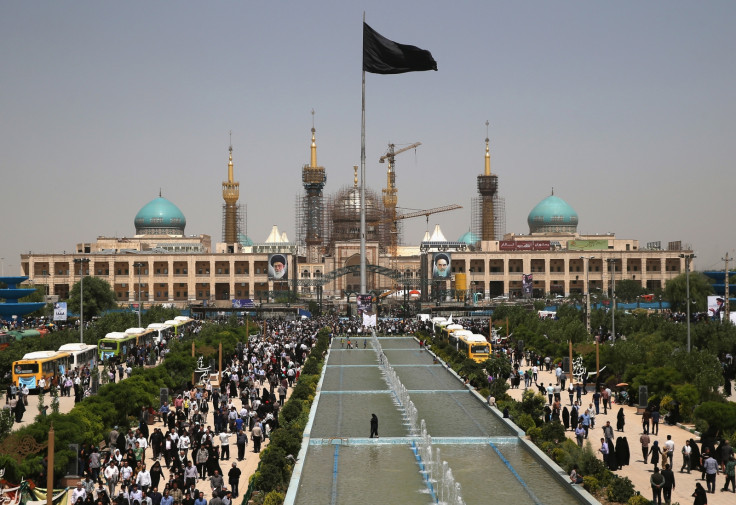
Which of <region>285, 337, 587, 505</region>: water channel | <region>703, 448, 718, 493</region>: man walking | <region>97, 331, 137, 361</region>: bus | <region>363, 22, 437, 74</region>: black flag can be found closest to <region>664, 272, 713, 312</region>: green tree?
<region>363, 22, 437, 74</region>: black flag

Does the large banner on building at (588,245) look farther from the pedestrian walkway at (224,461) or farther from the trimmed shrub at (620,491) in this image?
the trimmed shrub at (620,491)

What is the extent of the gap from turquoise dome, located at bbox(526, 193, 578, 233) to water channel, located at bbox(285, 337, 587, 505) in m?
94.9

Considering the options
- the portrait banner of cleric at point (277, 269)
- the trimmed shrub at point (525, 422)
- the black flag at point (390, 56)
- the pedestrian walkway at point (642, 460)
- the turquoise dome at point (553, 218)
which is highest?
the black flag at point (390, 56)

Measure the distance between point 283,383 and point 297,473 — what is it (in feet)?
41.7

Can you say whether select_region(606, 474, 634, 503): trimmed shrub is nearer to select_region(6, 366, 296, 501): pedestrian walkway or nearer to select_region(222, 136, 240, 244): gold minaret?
select_region(6, 366, 296, 501): pedestrian walkway

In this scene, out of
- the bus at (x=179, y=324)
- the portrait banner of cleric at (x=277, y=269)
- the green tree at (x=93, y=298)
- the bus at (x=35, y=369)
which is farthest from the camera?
the portrait banner of cleric at (x=277, y=269)

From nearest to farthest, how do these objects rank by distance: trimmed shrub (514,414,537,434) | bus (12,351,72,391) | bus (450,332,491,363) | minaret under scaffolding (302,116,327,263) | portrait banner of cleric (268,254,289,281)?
trimmed shrub (514,414,537,434)
bus (12,351,72,391)
bus (450,332,491,363)
portrait banner of cleric (268,254,289,281)
minaret under scaffolding (302,116,327,263)

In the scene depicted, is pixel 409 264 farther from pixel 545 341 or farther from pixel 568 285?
pixel 545 341

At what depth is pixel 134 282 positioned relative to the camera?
120m

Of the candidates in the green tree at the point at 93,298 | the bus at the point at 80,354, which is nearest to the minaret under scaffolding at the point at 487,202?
the green tree at the point at 93,298

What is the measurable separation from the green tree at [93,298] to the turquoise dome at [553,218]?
222 ft

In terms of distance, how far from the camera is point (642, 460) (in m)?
24.0

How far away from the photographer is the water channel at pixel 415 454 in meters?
20.3

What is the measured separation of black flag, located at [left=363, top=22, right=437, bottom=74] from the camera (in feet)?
213
